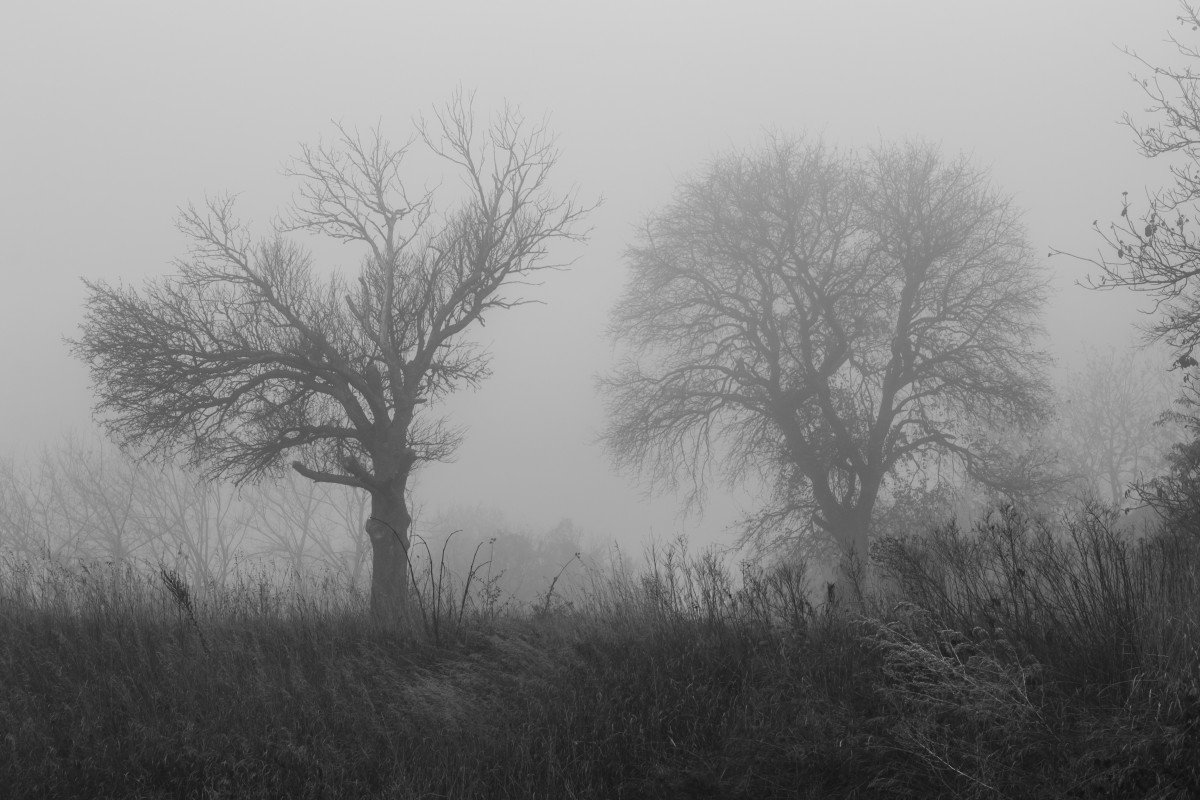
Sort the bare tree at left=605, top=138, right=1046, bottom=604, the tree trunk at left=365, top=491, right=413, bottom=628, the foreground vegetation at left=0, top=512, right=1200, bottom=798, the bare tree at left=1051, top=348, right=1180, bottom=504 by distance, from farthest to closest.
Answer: the bare tree at left=1051, top=348, right=1180, bottom=504, the bare tree at left=605, top=138, right=1046, bottom=604, the tree trunk at left=365, top=491, right=413, bottom=628, the foreground vegetation at left=0, top=512, right=1200, bottom=798

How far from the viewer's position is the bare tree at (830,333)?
815 inches

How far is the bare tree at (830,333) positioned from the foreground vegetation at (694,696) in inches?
536

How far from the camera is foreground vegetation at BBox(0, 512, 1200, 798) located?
15.3 feet

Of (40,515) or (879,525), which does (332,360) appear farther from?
(40,515)

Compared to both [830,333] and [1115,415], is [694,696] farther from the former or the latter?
[1115,415]

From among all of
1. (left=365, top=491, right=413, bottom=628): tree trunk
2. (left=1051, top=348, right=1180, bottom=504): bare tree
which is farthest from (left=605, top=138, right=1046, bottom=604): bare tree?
(left=1051, top=348, right=1180, bottom=504): bare tree

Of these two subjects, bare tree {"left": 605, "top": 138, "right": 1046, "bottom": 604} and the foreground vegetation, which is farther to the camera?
bare tree {"left": 605, "top": 138, "right": 1046, "bottom": 604}

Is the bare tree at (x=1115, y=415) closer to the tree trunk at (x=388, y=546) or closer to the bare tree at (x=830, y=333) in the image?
the bare tree at (x=830, y=333)

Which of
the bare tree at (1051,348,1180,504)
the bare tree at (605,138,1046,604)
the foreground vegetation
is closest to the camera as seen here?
Answer: the foreground vegetation

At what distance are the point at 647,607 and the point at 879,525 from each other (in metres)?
14.9

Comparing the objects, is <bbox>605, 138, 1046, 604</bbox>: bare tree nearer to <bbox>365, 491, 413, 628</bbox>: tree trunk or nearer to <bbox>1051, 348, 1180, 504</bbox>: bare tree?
<bbox>365, 491, 413, 628</bbox>: tree trunk

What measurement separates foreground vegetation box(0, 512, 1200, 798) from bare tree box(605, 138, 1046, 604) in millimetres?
13619

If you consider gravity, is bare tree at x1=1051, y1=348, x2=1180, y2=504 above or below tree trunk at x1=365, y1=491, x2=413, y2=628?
above

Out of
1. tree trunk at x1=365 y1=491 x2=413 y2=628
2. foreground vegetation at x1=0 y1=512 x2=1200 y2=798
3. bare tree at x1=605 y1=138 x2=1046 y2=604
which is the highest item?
bare tree at x1=605 y1=138 x2=1046 y2=604
